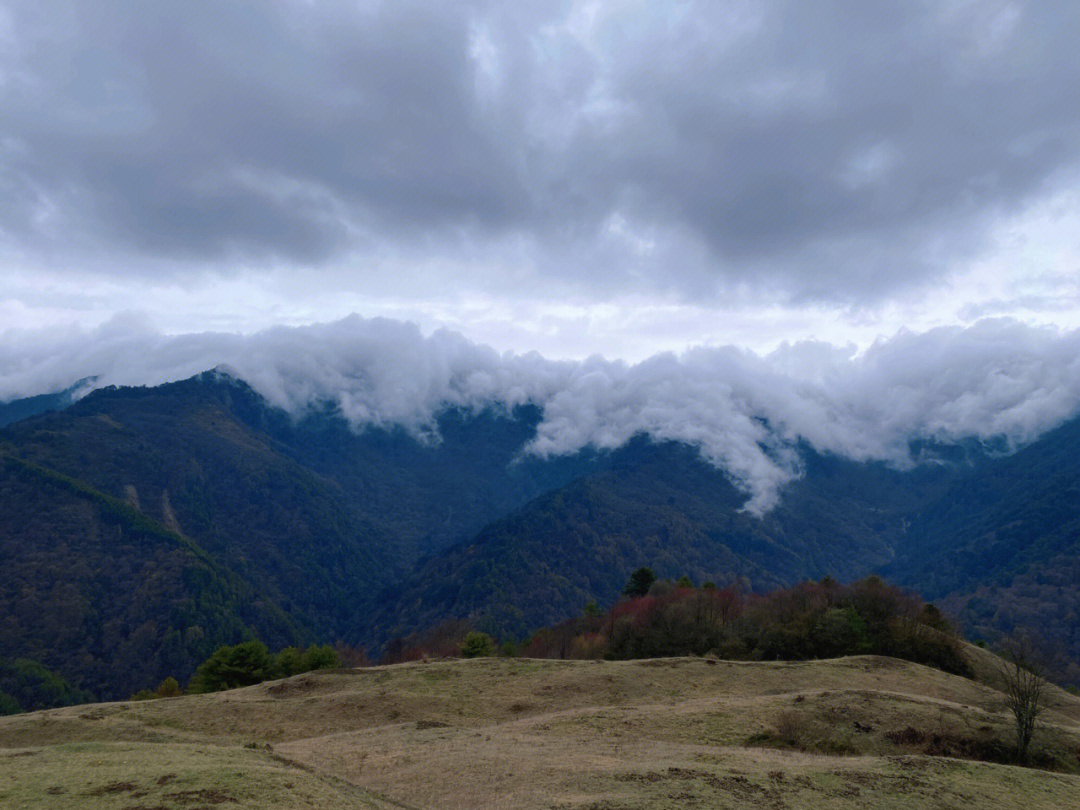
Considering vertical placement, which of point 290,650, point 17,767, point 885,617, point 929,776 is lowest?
point 290,650

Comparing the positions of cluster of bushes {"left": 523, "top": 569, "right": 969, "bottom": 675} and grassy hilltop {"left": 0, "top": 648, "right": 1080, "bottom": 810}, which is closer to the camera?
grassy hilltop {"left": 0, "top": 648, "right": 1080, "bottom": 810}

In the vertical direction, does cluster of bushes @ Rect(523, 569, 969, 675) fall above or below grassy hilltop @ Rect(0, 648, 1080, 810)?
below

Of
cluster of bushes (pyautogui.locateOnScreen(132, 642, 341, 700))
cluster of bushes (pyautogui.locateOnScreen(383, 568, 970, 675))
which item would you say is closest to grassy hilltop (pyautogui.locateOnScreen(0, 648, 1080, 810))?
cluster of bushes (pyautogui.locateOnScreen(383, 568, 970, 675))

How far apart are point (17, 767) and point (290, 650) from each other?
229ft

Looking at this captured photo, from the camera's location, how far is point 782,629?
78.9 metres

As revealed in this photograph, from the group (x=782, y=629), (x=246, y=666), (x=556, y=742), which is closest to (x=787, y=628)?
(x=782, y=629)

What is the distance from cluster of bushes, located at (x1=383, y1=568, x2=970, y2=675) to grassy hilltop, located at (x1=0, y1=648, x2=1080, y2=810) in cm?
1297

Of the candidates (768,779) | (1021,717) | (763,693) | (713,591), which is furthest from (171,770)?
(713,591)

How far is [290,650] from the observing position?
9475cm

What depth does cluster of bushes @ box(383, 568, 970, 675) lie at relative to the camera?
7450 cm

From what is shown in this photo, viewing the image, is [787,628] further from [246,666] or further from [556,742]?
[246,666]

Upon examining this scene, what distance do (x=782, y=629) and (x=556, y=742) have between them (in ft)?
170

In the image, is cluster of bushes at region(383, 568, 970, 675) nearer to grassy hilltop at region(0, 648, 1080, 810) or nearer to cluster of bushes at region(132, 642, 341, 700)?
grassy hilltop at region(0, 648, 1080, 810)

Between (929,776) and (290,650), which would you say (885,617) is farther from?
(290,650)
